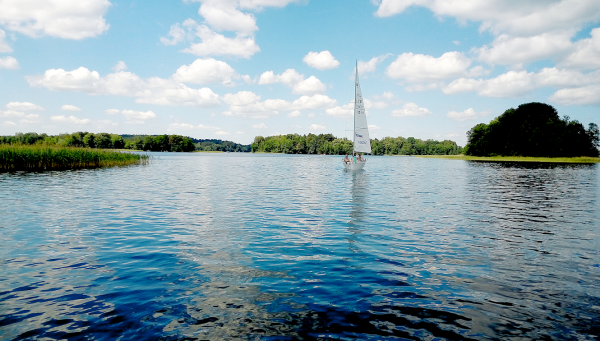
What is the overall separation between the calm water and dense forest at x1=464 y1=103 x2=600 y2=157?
14629 centimetres

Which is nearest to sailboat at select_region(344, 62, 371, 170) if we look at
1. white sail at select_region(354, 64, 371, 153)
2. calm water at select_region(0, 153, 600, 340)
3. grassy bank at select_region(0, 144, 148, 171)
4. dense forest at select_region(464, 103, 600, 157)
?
white sail at select_region(354, 64, 371, 153)

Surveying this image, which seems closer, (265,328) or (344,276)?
(265,328)

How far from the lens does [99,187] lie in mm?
33344

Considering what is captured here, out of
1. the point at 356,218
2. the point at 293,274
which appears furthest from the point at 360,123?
the point at 293,274

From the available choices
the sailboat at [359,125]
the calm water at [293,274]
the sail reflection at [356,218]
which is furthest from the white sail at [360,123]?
the calm water at [293,274]

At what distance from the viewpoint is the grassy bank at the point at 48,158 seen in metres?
47.7

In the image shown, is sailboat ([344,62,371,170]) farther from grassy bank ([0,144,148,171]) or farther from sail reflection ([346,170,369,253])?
grassy bank ([0,144,148,171])

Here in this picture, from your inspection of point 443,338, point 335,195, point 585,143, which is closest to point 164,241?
point 443,338

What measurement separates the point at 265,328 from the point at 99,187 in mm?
32328

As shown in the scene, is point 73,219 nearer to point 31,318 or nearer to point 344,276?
point 31,318

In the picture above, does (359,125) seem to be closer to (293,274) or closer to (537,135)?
(293,274)

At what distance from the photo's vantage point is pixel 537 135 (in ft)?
462

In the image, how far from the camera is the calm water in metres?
7.56

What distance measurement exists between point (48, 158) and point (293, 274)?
2236 inches
